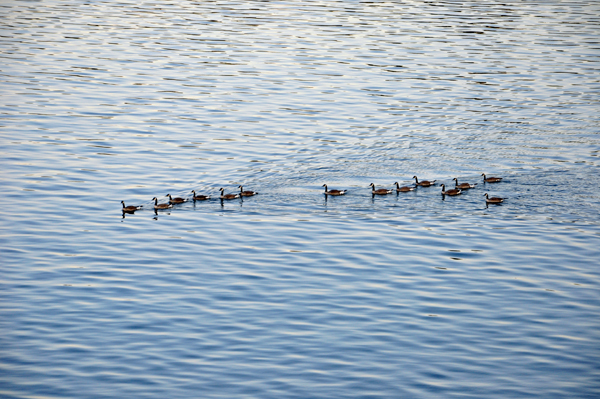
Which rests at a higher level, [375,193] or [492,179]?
[492,179]

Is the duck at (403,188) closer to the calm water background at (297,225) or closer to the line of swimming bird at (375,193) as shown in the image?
the line of swimming bird at (375,193)

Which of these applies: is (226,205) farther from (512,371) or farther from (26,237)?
(512,371)

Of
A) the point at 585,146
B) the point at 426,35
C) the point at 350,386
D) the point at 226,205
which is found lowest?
the point at 350,386

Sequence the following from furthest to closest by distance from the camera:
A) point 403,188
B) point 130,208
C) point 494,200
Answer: point 403,188 → point 494,200 → point 130,208

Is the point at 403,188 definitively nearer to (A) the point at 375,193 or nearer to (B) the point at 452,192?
(A) the point at 375,193

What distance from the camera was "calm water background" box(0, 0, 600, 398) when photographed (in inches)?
935

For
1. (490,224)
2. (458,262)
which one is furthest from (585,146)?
(458,262)

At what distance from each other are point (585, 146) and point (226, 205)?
22.0 metres

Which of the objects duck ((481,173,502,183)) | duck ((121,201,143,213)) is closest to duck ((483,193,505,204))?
duck ((481,173,502,183))

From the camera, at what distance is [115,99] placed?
5528cm

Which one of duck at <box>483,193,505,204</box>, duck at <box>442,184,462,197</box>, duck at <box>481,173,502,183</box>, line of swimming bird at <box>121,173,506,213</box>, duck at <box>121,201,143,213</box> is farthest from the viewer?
duck at <box>481,173,502,183</box>

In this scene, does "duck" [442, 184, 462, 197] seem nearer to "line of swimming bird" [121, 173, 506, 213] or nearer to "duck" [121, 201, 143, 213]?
"line of swimming bird" [121, 173, 506, 213]

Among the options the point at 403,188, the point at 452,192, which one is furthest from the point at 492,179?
the point at 403,188

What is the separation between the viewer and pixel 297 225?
114ft
